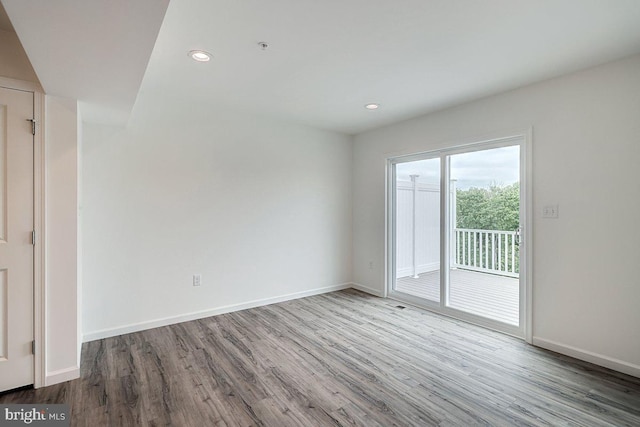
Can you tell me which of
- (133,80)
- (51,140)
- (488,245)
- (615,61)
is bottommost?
(488,245)

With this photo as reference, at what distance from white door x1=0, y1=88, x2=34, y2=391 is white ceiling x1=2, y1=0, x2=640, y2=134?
0.33 metres

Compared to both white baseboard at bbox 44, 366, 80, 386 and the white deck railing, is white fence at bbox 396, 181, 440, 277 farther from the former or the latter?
white baseboard at bbox 44, 366, 80, 386

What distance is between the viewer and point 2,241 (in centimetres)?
213

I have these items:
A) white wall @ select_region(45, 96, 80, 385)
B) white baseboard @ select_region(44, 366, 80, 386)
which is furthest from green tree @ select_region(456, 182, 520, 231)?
white baseboard @ select_region(44, 366, 80, 386)

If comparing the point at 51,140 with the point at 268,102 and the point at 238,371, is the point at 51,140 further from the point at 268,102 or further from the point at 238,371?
the point at 238,371

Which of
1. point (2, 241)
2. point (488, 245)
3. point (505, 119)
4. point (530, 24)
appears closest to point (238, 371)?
point (2, 241)

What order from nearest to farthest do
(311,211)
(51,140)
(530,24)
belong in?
(530,24) → (51,140) → (311,211)

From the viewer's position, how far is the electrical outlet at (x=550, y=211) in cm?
286

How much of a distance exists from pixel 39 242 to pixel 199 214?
156cm

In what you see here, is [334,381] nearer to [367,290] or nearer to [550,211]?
[550,211]

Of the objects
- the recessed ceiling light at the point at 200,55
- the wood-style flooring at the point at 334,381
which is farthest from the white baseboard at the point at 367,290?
the recessed ceiling light at the point at 200,55

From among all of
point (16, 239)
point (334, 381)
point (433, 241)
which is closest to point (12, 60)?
point (16, 239)

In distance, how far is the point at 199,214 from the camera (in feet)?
12.0

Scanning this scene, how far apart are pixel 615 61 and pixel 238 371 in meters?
3.93
